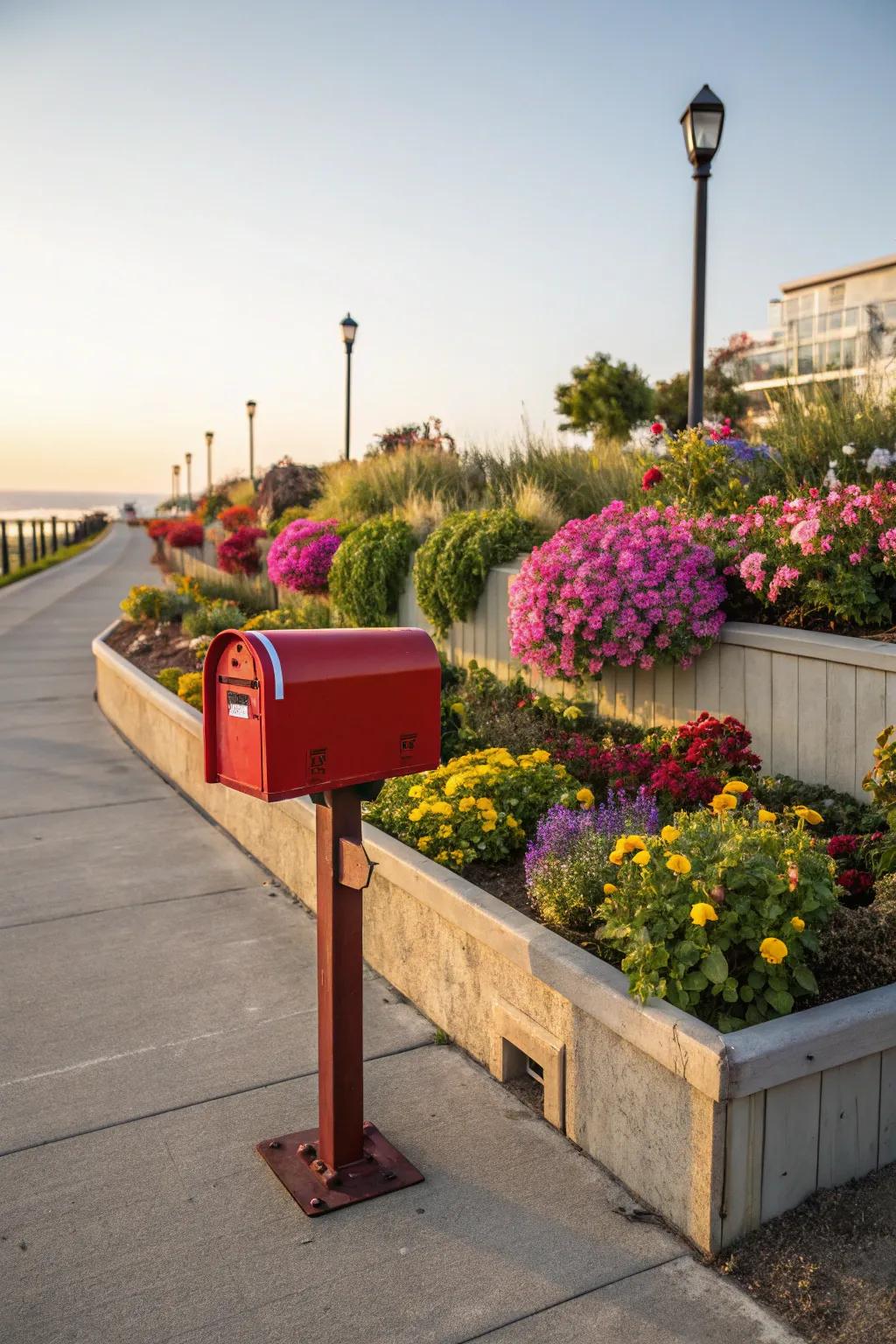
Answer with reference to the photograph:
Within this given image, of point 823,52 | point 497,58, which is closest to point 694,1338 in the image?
point 497,58

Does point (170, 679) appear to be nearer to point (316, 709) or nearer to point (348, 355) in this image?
point (316, 709)

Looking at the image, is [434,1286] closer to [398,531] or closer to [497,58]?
[398,531]

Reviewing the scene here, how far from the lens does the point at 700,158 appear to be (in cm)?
745

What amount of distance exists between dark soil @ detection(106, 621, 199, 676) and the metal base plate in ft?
21.5

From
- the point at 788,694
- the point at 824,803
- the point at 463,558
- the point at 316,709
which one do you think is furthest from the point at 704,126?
the point at 316,709

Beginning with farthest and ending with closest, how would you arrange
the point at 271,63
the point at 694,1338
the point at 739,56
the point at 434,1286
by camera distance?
the point at 271,63, the point at 739,56, the point at 434,1286, the point at 694,1338

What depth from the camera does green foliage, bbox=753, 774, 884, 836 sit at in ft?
13.2

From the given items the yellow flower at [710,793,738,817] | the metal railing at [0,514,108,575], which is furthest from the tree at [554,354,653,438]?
the yellow flower at [710,793,738,817]

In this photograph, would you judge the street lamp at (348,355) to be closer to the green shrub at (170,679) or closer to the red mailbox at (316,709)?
the green shrub at (170,679)

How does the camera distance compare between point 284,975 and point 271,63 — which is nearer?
point 284,975

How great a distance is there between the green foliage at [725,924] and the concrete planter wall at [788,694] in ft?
4.72

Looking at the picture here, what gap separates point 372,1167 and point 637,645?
3.04 m

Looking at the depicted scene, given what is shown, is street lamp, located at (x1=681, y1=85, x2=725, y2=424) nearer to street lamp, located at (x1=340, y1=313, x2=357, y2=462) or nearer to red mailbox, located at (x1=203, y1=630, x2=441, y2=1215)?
red mailbox, located at (x1=203, y1=630, x2=441, y2=1215)

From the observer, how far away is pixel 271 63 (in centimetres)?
922
